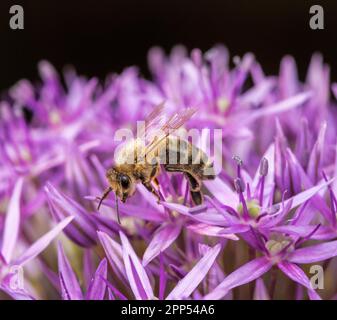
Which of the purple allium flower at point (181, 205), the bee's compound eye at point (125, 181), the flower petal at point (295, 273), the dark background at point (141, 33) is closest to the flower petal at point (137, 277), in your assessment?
the purple allium flower at point (181, 205)

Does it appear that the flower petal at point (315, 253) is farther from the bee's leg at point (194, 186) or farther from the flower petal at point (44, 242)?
the flower petal at point (44, 242)

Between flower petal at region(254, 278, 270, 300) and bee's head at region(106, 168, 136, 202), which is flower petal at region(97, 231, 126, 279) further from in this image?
flower petal at region(254, 278, 270, 300)

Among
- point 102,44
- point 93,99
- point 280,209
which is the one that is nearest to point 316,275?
point 280,209

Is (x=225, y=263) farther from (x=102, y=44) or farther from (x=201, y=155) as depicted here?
(x=102, y=44)

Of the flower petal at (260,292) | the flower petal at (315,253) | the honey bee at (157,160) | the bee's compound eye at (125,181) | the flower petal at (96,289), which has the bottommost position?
the flower petal at (260,292)

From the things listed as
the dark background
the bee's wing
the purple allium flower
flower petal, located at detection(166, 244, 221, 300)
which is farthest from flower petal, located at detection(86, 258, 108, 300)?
the dark background
